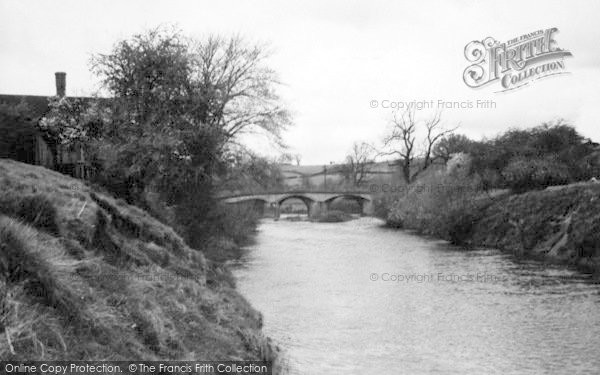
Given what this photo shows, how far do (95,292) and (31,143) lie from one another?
20.2 metres

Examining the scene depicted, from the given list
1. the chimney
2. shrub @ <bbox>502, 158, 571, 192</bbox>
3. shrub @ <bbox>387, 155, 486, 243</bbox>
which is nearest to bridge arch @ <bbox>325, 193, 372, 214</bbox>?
shrub @ <bbox>387, 155, 486, 243</bbox>

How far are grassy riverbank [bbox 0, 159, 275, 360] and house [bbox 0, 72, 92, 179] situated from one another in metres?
11.4

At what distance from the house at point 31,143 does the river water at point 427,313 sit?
963 centimetres

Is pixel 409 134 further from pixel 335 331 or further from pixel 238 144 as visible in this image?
pixel 335 331

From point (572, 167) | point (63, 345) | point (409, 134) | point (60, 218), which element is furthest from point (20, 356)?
point (409, 134)

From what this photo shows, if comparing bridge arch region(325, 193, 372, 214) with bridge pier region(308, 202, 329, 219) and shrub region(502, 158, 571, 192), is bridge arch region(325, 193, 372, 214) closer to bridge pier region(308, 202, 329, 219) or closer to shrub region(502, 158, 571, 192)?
bridge pier region(308, 202, 329, 219)

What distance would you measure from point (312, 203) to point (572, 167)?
162 feet

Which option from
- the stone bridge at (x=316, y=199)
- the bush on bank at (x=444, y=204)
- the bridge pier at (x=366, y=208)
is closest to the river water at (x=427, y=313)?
the bush on bank at (x=444, y=204)

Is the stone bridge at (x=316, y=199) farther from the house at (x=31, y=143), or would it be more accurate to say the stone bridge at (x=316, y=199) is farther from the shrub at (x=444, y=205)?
the house at (x=31, y=143)

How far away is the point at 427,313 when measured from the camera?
17.6 metres

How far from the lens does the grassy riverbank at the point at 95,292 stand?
563 centimetres

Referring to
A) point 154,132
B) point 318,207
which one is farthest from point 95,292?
point 318,207

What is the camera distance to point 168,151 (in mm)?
25344

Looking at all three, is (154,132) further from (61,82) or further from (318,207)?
(318,207)
